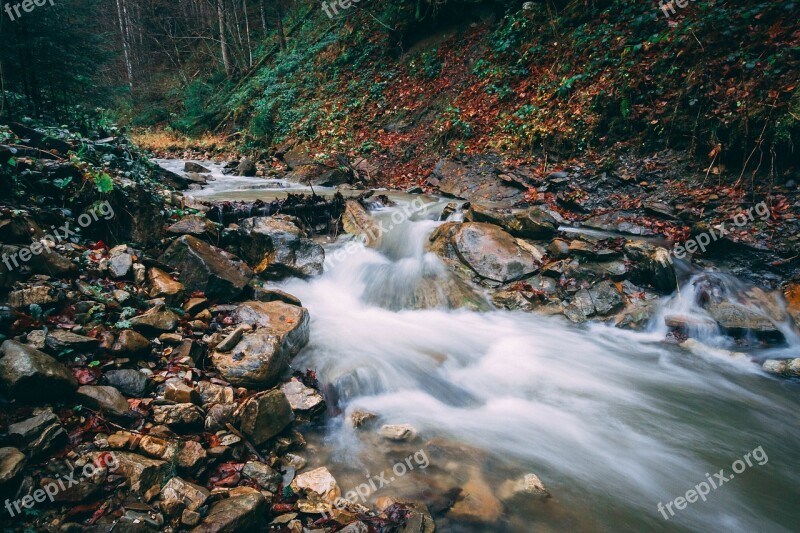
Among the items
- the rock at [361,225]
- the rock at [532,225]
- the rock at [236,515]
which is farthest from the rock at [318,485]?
the rock at [532,225]

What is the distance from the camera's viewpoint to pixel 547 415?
4453 millimetres

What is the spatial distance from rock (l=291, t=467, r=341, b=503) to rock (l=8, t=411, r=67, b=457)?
158 centimetres

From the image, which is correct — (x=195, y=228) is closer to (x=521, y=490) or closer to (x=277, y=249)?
(x=277, y=249)

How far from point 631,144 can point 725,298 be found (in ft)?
12.8

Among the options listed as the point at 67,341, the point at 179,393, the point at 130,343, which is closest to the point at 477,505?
the point at 179,393

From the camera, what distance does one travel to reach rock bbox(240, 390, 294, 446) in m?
3.18

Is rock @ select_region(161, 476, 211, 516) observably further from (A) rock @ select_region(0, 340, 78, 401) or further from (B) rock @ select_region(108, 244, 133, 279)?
(B) rock @ select_region(108, 244, 133, 279)

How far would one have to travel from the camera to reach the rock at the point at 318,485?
9.73 ft

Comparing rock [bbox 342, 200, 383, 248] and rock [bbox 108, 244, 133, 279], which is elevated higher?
rock [bbox 108, 244, 133, 279]

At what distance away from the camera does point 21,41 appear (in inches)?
273

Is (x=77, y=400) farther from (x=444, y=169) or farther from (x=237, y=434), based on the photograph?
(x=444, y=169)

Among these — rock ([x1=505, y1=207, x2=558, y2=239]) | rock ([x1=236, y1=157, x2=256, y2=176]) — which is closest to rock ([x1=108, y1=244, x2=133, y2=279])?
rock ([x1=505, y1=207, x2=558, y2=239])

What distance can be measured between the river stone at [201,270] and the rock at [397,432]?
2.48 m

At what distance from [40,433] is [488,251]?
6039mm
